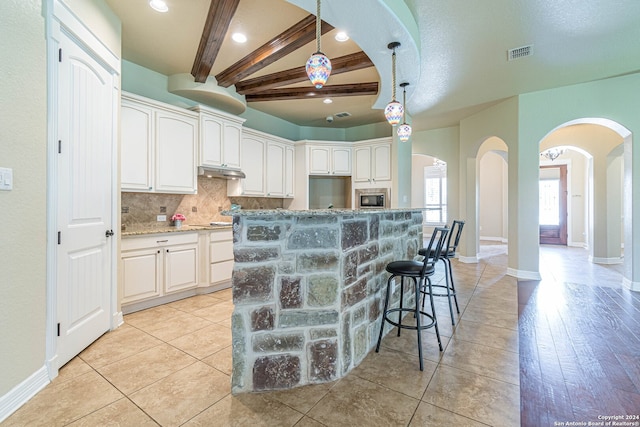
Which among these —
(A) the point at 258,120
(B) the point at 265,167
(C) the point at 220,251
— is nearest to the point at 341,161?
(B) the point at 265,167

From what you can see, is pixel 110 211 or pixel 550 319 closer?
pixel 110 211

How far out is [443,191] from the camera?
9523 mm

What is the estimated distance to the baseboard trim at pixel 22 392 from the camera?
1500 mm

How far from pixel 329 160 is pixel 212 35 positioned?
307cm

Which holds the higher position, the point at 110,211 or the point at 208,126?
the point at 208,126

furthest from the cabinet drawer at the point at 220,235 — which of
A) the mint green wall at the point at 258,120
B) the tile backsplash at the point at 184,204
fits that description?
the mint green wall at the point at 258,120

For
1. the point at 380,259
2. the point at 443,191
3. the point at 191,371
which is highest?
the point at 443,191

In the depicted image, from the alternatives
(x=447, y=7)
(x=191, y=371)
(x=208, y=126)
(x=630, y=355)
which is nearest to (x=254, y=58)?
(x=208, y=126)

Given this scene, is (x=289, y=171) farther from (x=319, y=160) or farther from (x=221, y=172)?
(x=221, y=172)

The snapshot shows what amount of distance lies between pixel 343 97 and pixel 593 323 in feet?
13.5

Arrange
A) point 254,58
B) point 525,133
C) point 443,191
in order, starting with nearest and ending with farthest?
1. point 254,58
2. point 525,133
3. point 443,191

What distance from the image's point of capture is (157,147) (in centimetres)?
333

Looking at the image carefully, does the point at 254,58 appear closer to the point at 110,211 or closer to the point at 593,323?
the point at 110,211

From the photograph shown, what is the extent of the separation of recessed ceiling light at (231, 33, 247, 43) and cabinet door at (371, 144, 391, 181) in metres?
3.03
